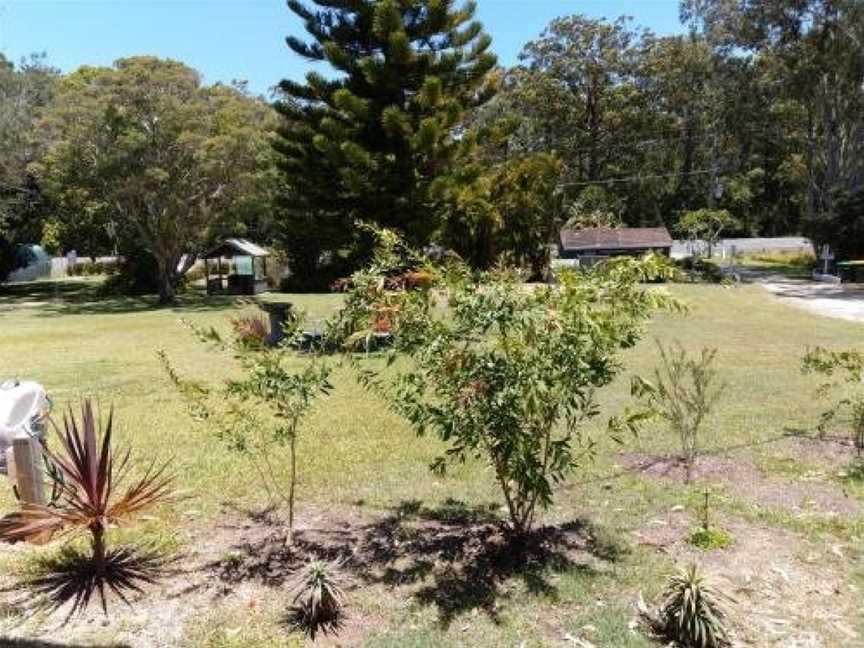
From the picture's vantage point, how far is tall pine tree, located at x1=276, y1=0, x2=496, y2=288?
592 inches

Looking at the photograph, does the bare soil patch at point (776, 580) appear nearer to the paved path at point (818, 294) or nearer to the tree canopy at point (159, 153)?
the paved path at point (818, 294)

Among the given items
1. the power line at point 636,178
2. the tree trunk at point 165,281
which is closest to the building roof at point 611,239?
the power line at point 636,178

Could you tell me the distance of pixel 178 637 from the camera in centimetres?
325

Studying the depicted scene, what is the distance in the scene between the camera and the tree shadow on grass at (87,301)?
68.2 feet

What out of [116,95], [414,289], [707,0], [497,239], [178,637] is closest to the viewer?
[178,637]

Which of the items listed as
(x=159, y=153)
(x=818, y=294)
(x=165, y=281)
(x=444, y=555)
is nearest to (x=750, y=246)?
(x=818, y=294)

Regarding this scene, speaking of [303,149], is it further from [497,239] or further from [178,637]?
[178,637]

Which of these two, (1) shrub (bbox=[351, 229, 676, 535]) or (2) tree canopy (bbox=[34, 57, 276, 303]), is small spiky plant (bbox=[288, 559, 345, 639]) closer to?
(1) shrub (bbox=[351, 229, 676, 535])

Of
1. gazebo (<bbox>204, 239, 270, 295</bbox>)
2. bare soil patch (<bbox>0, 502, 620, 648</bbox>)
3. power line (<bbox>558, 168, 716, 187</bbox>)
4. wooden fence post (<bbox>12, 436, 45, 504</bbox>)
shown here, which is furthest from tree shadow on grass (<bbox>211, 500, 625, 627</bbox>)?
power line (<bbox>558, 168, 716, 187</bbox>)

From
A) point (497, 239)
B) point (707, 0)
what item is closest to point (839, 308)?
point (497, 239)

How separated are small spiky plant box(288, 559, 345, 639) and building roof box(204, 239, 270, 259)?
22245mm

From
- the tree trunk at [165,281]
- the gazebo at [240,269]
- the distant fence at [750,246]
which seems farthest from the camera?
the distant fence at [750,246]

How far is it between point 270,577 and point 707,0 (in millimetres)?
42117

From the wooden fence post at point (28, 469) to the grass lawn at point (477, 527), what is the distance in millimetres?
301
